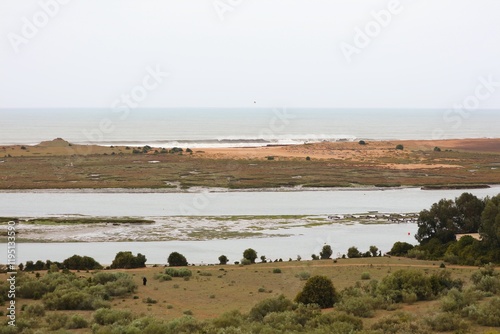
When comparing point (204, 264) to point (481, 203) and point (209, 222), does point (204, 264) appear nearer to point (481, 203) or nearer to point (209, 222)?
point (209, 222)

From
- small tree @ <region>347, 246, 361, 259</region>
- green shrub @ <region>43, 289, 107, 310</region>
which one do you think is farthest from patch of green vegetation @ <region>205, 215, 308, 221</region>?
green shrub @ <region>43, 289, 107, 310</region>

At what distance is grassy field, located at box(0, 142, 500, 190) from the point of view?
6800 cm

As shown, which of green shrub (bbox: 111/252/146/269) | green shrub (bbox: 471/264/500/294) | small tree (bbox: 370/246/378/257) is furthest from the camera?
small tree (bbox: 370/246/378/257)

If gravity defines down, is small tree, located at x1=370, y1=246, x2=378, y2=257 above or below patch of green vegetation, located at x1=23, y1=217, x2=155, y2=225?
below

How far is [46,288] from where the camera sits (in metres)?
25.5

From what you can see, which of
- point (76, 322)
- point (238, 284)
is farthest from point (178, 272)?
point (76, 322)

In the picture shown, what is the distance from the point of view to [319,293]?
23125mm

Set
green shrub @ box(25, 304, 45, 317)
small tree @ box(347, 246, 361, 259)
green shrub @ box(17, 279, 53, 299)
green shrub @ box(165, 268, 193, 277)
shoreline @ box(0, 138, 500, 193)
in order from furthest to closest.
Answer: shoreline @ box(0, 138, 500, 193)
small tree @ box(347, 246, 361, 259)
green shrub @ box(165, 268, 193, 277)
green shrub @ box(17, 279, 53, 299)
green shrub @ box(25, 304, 45, 317)

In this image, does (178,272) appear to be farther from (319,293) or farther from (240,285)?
(319,293)

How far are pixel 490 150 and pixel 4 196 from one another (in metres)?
78.1

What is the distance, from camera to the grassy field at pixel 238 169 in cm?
6800

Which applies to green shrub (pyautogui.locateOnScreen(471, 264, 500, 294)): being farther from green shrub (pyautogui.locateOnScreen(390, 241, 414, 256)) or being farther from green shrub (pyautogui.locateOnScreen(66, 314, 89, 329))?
green shrub (pyautogui.locateOnScreen(66, 314, 89, 329))

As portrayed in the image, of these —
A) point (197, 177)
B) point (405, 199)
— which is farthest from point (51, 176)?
point (405, 199)

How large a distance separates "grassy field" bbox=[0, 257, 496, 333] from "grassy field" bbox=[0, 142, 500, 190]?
1331 inches
